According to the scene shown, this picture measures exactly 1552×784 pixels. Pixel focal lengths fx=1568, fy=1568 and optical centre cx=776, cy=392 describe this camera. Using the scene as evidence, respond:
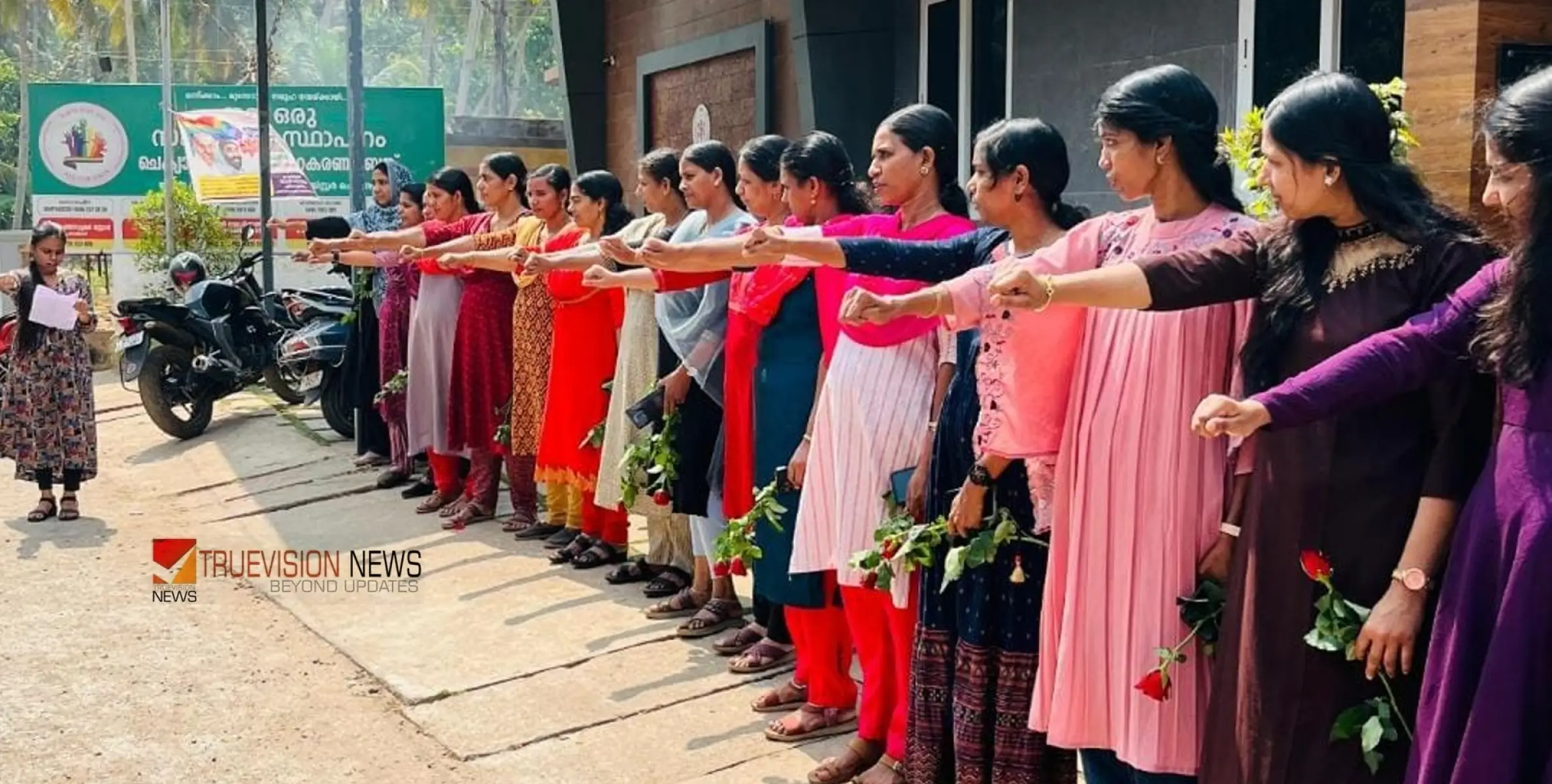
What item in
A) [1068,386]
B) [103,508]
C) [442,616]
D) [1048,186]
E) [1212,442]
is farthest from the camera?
[103,508]

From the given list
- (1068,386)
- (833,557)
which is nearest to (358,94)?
(833,557)

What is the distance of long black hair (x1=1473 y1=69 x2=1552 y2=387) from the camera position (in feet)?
7.21

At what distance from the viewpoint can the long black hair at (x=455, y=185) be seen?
791 cm

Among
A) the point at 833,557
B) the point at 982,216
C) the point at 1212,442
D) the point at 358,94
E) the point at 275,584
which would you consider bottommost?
the point at 275,584

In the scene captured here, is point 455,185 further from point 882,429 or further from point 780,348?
point 882,429

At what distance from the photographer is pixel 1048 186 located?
332 cm

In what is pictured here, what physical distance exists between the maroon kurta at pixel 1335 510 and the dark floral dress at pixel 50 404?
694 cm

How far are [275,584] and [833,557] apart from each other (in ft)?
11.8

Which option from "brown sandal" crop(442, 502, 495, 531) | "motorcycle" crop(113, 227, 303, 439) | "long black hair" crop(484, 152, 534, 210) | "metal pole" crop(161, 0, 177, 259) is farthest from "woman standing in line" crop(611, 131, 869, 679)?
"metal pole" crop(161, 0, 177, 259)

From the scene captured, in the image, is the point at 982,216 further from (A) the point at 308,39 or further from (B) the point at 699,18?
(A) the point at 308,39

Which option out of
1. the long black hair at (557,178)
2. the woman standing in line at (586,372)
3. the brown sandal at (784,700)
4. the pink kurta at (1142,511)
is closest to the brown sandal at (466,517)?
the woman standing in line at (586,372)

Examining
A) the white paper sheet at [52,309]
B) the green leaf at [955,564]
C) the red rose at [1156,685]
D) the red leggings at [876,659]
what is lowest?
the red leggings at [876,659]

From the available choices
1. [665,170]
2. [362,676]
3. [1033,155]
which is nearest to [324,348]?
[665,170]

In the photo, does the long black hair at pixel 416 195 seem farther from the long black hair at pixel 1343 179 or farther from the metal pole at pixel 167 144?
the metal pole at pixel 167 144
